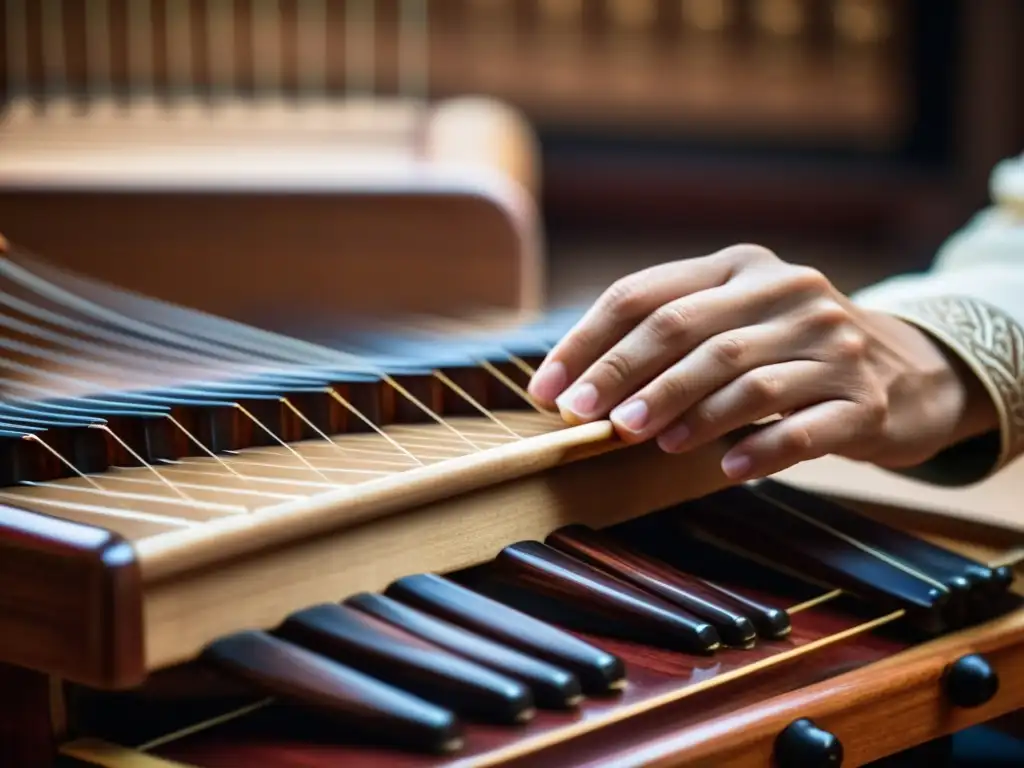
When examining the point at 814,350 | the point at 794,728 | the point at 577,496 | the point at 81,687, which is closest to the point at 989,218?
the point at 814,350

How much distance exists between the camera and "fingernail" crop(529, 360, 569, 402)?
84 cm

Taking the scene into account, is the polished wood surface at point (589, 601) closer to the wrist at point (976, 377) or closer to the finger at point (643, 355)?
the finger at point (643, 355)

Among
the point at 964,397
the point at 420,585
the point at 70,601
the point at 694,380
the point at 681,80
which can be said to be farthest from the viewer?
the point at 681,80

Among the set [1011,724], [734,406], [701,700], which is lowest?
[1011,724]

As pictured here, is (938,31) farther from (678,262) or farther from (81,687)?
(81,687)

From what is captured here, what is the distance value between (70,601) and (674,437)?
37cm

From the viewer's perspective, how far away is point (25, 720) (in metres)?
0.63

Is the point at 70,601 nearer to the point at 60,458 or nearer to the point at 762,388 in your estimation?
the point at 60,458

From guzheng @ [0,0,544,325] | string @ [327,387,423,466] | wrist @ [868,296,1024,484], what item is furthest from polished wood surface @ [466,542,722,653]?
guzheng @ [0,0,544,325]

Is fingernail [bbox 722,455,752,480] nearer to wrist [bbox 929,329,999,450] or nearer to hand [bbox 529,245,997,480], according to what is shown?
hand [bbox 529,245,997,480]

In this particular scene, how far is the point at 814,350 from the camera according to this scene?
860mm

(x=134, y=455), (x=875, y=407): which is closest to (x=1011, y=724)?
(x=875, y=407)

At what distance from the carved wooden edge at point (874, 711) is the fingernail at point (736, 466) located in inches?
5.6

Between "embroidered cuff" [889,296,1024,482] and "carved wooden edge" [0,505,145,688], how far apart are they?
25.9 inches
